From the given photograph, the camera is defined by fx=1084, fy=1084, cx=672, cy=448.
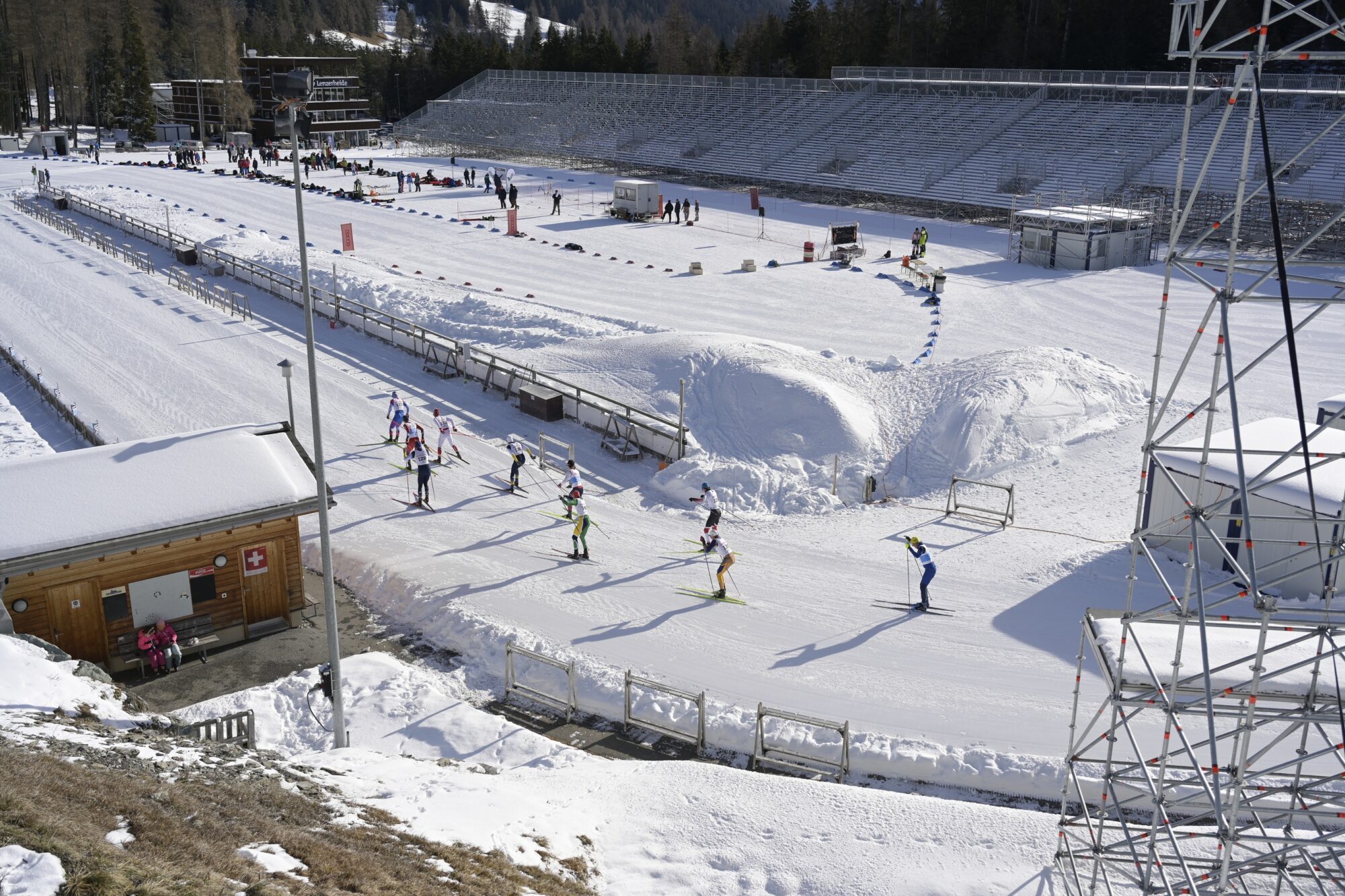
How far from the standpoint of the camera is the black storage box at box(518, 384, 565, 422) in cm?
2478

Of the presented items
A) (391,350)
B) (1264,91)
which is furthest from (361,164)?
(1264,91)

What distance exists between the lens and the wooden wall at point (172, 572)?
559 inches

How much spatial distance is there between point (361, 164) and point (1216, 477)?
210 feet

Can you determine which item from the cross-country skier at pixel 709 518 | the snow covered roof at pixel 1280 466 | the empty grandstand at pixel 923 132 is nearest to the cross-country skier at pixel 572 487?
the cross-country skier at pixel 709 518

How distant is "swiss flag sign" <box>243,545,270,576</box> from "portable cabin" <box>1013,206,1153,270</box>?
31.8 meters

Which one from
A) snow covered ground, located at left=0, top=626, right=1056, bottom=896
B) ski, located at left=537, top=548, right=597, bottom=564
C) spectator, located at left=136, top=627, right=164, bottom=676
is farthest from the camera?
ski, located at left=537, top=548, right=597, bottom=564

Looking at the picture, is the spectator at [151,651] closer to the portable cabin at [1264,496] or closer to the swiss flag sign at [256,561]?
the swiss flag sign at [256,561]

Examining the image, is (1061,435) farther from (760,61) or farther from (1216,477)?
(760,61)

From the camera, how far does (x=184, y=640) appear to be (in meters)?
15.4

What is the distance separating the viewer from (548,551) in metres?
18.7

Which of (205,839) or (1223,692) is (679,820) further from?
(1223,692)

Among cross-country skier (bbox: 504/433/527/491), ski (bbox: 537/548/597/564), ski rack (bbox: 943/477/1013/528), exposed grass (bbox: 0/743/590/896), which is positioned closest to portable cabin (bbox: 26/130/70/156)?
cross-country skier (bbox: 504/433/527/491)

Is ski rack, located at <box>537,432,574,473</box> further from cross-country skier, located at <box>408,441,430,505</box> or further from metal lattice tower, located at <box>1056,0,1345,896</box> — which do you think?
metal lattice tower, located at <box>1056,0,1345,896</box>

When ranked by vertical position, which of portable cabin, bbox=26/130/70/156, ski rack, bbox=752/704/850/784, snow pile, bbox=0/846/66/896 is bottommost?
ski rack, bbox=752/704/850/784
